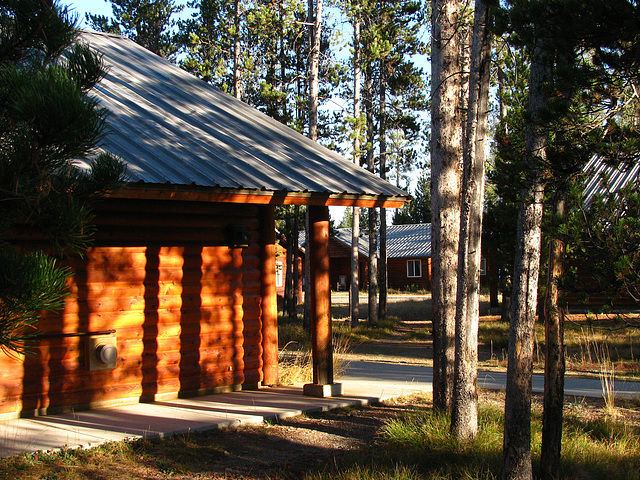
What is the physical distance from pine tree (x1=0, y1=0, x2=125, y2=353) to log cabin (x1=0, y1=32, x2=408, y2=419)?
2.58 m

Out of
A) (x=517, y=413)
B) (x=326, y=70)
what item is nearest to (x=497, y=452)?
(x=517, y=413)

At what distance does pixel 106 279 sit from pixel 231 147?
2567 millimetres

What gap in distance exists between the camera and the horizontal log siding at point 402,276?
46938 millimetres

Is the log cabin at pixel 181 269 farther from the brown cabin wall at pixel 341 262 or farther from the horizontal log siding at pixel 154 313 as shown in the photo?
the brown cabin wall at pixel 341 262

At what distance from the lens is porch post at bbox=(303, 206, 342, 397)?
28.6 feet

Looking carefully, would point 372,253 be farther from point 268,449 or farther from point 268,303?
point 268,449

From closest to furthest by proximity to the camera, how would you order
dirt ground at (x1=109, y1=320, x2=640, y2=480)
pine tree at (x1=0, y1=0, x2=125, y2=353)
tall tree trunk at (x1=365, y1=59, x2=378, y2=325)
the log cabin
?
pine tree at (x1=0, y1=0, x2=125, y2=353) < dirt ground at (x1=109, y1=320, x2=640, y2=480) < the log cabin < tall tree trunk at (x1=365, y1=59, x2=378, y2=325)

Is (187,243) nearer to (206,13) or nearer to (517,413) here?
(517,413)

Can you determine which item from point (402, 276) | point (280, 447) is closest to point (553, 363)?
point (280, 447)

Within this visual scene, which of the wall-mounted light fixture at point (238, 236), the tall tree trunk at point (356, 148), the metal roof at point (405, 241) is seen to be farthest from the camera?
the metal roof at point (405, 241)

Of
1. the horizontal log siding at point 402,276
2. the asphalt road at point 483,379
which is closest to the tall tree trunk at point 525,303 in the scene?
the asphalt road at point 483,379

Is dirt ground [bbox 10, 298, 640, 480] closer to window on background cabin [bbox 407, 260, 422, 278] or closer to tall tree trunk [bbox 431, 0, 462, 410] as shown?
tall tree trunk [bbox 431, 0, 462, 410]

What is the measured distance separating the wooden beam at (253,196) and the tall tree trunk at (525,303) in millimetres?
3511

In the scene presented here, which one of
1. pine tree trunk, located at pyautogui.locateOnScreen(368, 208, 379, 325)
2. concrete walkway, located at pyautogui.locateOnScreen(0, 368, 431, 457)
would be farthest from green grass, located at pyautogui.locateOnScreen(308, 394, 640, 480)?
pine tree trunk, located at pyautogui.locateOnScreen(368, 208, 379, 325)
